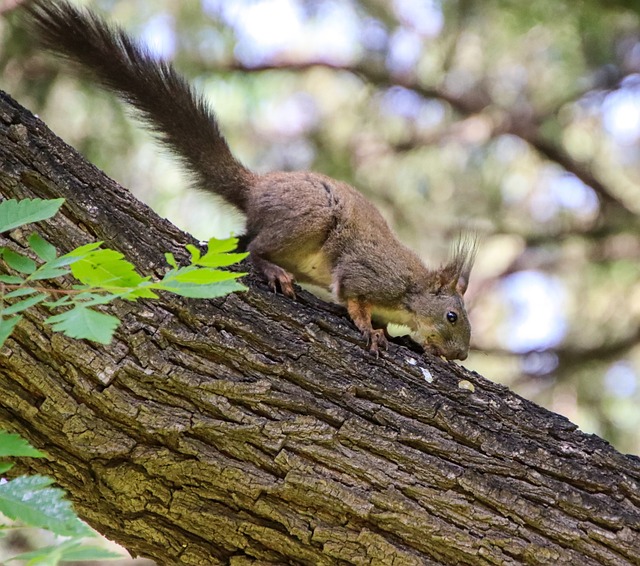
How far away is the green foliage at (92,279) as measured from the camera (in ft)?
4.48

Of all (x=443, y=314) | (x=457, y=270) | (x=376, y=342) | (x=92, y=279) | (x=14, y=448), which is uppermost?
(x=457, y=270)

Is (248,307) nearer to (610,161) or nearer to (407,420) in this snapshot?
(407,420)

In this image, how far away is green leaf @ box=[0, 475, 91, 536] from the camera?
1.24 meters

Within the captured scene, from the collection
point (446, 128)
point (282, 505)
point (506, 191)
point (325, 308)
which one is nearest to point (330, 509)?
point (282, 505)

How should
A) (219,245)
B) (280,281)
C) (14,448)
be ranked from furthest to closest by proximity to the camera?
(280,281)
(219,245)
(14,448)

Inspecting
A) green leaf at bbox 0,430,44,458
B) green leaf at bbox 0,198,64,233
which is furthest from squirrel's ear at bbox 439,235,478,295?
green leaf at bbox 0,430,44,458

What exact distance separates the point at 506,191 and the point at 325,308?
13.9 ft

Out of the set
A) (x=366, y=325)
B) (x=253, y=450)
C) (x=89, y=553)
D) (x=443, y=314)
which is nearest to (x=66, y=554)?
(x=89, y=553)

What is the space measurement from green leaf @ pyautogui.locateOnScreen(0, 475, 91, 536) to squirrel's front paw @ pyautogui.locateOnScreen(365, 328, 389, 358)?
1.62m

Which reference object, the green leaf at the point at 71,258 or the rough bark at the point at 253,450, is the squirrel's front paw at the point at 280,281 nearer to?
the rough bark at the point at 253,450

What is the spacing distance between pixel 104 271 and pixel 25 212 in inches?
7.2

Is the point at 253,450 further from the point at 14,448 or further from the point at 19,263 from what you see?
the point at 14,448

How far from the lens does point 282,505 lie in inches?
96.7

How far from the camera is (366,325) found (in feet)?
10.4
